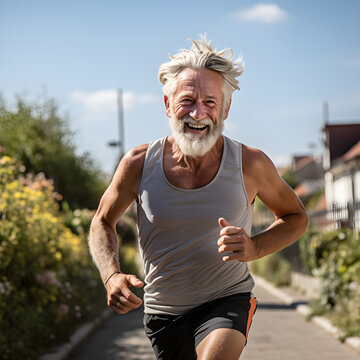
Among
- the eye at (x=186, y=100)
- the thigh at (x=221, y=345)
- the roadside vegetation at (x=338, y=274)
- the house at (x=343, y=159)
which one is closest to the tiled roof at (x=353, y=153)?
the house at (x=343, y=159)

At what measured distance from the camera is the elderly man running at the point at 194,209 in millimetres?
3398

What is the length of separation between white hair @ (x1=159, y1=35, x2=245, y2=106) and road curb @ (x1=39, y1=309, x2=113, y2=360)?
4933 mm

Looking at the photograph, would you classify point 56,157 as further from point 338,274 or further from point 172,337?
point 172,337

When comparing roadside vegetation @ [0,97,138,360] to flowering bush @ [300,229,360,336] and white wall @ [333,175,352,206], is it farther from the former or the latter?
white wall @ [333,175,352,206]

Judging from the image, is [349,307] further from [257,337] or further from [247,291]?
[247,291]

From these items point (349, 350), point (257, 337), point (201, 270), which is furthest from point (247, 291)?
point (257, 337)

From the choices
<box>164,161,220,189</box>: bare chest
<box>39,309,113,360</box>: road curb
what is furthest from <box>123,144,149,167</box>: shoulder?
<box>39,309,113,360</box>: road curb

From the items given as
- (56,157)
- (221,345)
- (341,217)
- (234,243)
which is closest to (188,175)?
(234,243)

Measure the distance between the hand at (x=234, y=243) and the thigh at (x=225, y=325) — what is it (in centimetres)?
38

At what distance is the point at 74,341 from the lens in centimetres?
905

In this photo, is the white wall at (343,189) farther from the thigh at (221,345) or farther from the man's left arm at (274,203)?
the thigh at (221,345)

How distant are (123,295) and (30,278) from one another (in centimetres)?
529

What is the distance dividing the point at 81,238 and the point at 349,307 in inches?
230

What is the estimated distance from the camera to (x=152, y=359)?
8.05 meters
